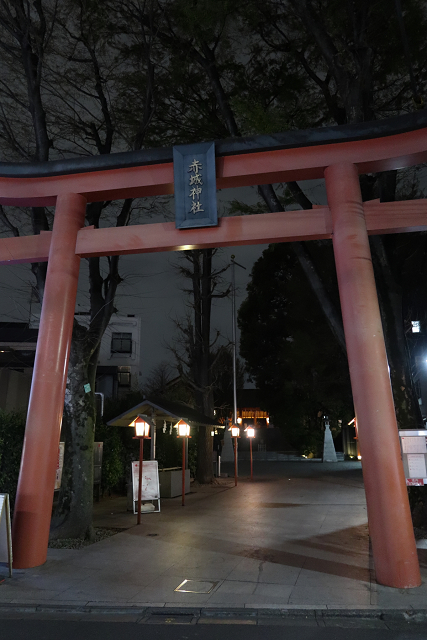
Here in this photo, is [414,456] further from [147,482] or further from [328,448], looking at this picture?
[328,448]

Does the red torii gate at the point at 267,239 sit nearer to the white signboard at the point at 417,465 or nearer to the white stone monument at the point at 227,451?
the white signboard at the point at 417,465

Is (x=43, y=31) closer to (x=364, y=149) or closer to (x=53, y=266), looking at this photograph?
(x=53, y=266)

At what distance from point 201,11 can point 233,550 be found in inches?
441

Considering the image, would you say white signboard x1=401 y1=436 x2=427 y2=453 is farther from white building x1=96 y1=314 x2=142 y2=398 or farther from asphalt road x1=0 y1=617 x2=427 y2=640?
white building x1=96 y1=314 x2=142 y2=398

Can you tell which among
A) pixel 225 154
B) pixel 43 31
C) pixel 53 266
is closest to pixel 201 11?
pixel 43 31

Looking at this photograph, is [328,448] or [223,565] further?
[328,448]

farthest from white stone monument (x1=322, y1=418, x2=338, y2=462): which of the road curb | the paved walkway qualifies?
the road curb

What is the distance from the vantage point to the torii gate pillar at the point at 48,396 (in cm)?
714

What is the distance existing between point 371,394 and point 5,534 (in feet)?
17.9

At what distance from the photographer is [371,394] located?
22.0ft

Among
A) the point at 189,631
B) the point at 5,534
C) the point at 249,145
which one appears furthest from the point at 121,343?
the point at 189,631

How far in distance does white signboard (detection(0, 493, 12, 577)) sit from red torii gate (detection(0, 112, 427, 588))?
41 cm

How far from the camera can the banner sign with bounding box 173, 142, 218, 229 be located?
7.84 meters

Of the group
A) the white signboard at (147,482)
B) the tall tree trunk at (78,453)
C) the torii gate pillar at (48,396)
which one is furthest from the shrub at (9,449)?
the white signboard at (147,482)
